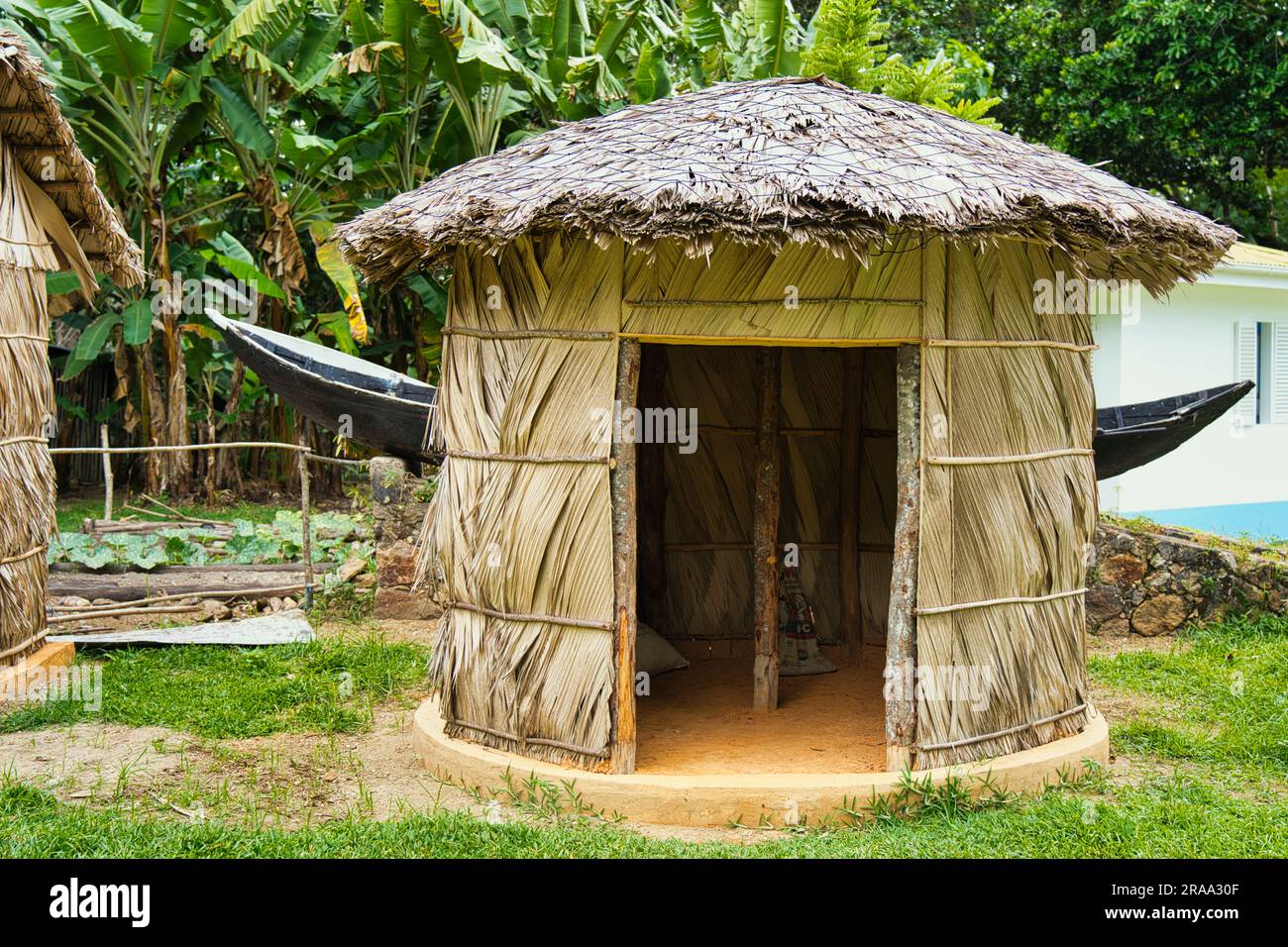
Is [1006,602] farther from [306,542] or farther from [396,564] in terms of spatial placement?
[306,542]

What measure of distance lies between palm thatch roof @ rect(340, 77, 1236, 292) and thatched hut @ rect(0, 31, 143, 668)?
2621 mm

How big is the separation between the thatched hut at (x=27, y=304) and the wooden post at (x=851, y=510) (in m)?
5.31

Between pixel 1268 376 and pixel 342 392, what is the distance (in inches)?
416

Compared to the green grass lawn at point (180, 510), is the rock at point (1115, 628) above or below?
below

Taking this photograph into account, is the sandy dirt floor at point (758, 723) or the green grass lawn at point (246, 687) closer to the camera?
the sandy dirt floor at point (758, 723)

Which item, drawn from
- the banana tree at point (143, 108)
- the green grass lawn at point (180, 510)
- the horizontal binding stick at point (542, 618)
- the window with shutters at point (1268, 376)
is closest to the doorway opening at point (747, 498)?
the horizontal binding stick at point (542, 618)

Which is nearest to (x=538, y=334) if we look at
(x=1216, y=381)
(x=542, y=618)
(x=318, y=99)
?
(x=542, y=618)

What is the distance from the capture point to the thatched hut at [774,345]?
206 inches

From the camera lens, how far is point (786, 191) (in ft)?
16.5

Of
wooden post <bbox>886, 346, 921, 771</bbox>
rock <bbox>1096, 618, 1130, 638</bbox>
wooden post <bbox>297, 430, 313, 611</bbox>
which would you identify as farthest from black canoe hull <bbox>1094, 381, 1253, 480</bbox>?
wooden post <bbox>297, 430, 313, 611</bbox>

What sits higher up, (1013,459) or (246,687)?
(1013,459)

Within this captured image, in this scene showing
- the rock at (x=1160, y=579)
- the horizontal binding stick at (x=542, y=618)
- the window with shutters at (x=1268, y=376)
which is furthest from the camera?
the window with shutters at (x=1268, y=376)

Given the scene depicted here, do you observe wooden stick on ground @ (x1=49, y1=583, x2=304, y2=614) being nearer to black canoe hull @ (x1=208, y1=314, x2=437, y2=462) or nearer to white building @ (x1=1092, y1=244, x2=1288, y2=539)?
black canoe hull @ (x1=208, y1=314, x2=437, y2=462)

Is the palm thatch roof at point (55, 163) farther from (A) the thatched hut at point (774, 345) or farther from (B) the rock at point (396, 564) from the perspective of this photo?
(B) the rock at point (396, 564)
